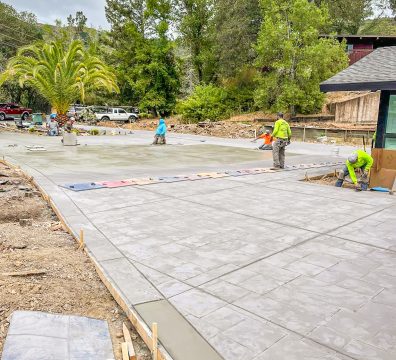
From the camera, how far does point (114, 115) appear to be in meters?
38.7

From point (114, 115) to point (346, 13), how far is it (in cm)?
2643

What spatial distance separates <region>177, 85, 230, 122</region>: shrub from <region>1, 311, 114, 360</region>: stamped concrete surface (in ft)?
108

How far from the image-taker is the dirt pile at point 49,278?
3322 mm

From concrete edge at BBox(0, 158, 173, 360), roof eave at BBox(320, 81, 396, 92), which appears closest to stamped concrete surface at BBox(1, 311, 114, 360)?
concrete edge at BBox(0, 158, 173, 360)

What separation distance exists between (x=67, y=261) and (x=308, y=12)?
28320mm

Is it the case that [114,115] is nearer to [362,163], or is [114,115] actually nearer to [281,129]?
[281,129]

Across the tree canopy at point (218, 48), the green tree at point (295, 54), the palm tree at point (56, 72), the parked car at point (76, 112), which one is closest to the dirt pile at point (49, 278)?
the palm tree at point (56, 72)

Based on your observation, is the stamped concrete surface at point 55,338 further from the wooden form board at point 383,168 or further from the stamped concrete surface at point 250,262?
the wooden form board at point 383,168

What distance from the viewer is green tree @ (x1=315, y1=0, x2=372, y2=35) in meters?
39.3

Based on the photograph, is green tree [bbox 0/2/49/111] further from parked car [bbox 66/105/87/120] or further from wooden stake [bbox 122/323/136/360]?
wooden stake [bbox 122/323/136/360]

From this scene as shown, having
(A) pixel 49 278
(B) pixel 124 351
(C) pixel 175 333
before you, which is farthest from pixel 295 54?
(B) pixel 124 351

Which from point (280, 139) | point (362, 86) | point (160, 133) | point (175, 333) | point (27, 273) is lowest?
point (175, 333)

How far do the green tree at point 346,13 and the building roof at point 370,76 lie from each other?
2981cm

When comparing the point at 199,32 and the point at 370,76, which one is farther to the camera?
the point at 199,32
